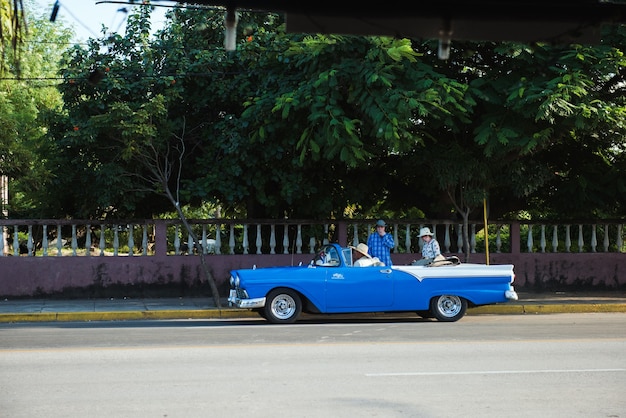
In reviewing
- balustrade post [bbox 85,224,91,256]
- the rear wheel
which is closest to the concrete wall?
balustrade post [bbox 85,224,91,256]

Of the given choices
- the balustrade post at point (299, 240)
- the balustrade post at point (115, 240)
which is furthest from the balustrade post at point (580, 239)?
the balustrade post at point (115, 240)

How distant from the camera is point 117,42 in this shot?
1867 centimetres

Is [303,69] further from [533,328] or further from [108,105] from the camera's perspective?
[533,328]

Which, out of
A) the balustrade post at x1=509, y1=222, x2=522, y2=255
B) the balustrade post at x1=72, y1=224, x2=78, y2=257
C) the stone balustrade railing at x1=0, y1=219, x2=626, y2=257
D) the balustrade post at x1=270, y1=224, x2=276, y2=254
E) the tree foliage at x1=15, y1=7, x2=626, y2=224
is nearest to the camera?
the tree foliage at x1=15, y1=7, x2=626, y2=224

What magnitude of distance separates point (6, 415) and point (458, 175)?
1137 cm

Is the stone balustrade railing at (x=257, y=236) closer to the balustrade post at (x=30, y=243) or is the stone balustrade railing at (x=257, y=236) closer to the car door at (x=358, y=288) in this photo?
the balustrade post at (x=30, y=243)

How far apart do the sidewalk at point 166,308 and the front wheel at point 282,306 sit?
1.76m

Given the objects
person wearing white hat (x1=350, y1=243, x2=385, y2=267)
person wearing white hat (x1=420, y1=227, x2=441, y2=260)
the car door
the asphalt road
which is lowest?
the asphalt road

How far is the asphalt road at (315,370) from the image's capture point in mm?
8141

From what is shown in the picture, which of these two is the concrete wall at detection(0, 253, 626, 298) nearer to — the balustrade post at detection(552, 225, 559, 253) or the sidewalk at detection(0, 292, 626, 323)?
the balustrade post at detection(552, 225, 559, 253)

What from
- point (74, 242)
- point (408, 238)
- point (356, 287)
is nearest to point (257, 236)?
point (408, 238)

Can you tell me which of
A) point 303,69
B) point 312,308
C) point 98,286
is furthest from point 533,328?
point 98,286

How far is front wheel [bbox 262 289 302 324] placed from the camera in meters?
14.8

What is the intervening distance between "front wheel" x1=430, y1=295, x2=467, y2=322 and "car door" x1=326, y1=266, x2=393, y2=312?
32.7 inches
